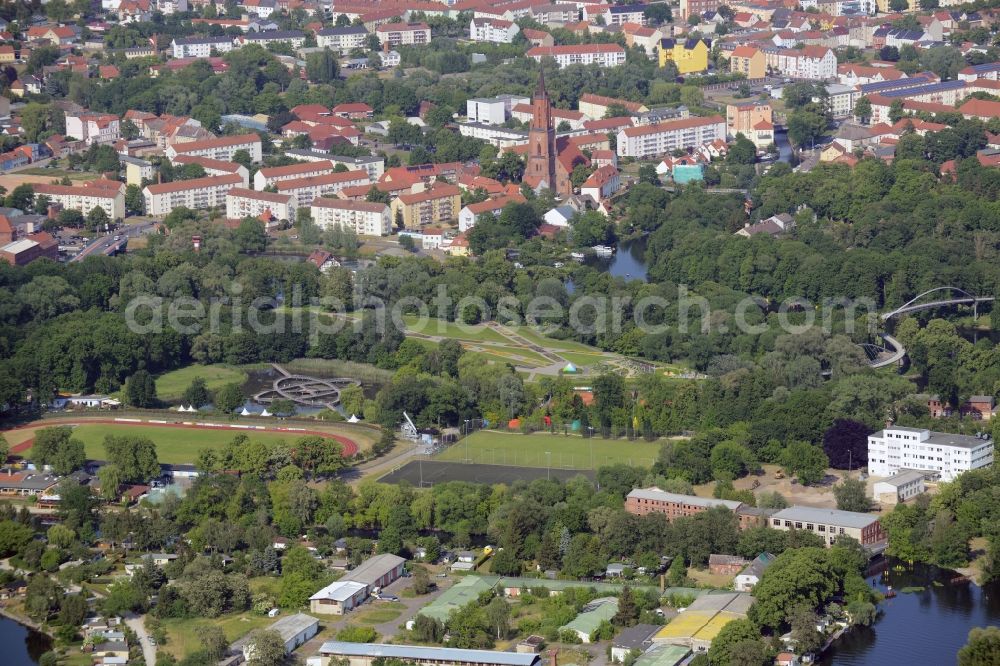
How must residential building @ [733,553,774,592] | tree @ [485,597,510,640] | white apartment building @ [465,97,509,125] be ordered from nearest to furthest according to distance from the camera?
tree @ [485,597,510,640] < residential building @ [733,553,774,592] < white apartment building @ [465,97,509,125]

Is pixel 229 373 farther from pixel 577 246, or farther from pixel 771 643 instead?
pixel 771 643

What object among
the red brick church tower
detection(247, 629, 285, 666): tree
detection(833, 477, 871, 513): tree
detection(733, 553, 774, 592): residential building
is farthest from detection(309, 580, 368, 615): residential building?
the red brick church tower

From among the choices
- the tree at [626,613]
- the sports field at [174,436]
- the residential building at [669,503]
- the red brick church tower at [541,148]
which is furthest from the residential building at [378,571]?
the red brick church tower at [541,148]

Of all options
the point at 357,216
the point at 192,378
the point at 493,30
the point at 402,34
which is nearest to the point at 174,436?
the point at 192,378

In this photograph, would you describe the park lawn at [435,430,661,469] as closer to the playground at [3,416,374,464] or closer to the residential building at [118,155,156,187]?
the playground at [3,416,374,464]

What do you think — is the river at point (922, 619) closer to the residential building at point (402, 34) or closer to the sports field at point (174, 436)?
the sports field at point (174, 436)

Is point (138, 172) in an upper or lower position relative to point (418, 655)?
upper

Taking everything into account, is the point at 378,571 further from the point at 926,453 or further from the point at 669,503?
the point at 926,453
